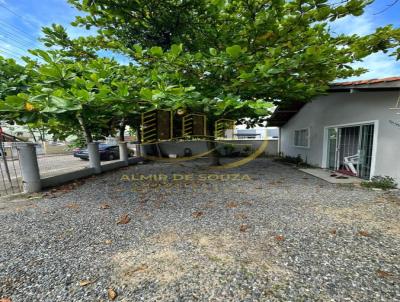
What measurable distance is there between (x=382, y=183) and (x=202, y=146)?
1212 cm

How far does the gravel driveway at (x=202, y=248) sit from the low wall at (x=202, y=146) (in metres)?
11.3

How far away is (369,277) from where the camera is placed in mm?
2193

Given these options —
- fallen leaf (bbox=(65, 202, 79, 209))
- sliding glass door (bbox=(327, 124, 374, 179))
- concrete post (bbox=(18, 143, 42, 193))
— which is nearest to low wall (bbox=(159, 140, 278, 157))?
sliding glass door (bbox=(327, 124, 374, 179))

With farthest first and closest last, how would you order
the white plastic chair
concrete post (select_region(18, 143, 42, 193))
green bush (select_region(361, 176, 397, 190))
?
the white plastic chair → green bush (select_region(361, 176, 397, 190)) → concrete post (select_region(18, 143, 42, 193))

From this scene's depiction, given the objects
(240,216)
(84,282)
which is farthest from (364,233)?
(84,282)

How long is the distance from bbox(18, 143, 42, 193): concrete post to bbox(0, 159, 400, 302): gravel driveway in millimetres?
644

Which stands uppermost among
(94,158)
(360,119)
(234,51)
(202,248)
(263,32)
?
(263,32)

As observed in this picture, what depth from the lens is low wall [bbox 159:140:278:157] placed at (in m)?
16.4

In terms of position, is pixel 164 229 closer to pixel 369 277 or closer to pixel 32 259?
pixel 32 259

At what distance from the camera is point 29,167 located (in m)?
5.51

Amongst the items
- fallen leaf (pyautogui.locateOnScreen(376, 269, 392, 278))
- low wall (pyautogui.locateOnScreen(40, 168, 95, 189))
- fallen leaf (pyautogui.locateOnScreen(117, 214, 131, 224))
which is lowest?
fallen leaf (pyautogui.locateOnScreen(376, 269, 392, 278))

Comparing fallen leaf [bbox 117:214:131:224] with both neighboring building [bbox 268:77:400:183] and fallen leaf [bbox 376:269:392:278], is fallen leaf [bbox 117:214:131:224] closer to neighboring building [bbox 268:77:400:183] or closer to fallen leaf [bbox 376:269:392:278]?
fallen leaf [bbox 376:269:392:278]

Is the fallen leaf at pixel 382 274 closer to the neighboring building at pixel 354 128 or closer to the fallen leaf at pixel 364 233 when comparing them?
the fallen leaf at pixel 364 233

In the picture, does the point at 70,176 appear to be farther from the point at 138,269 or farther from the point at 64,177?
the point at 138,269
